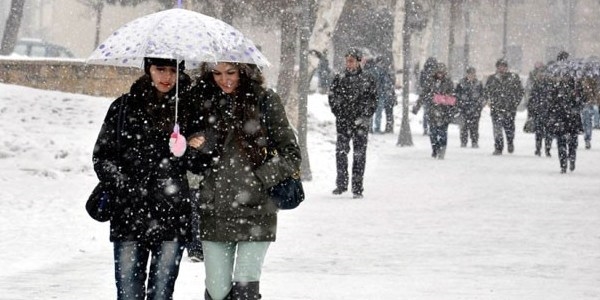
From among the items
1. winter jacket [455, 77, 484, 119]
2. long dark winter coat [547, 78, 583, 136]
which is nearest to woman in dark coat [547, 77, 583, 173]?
long dark winter coat [547, 78, 583, 136]

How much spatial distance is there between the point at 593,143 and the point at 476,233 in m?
17.2

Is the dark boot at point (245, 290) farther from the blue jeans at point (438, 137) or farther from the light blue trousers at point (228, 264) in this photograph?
the blue jeans at point (438, 137)

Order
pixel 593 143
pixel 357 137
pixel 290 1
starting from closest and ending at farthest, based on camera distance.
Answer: pixel 357 137 → pixel 290 1 → pixel 593 143

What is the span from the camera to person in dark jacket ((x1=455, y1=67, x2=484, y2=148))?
25328mm

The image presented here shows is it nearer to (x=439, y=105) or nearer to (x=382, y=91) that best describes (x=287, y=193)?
(x=439, y=105)

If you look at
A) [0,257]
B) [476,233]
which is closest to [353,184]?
[476,233]

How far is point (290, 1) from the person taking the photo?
2264 cm

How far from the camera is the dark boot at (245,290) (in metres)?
5.88

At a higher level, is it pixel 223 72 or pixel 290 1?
pixel 290 1

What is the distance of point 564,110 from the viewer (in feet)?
62.7

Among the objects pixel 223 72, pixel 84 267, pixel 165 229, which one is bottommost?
pixel 84 267

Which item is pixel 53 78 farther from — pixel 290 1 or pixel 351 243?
pixel 351 243

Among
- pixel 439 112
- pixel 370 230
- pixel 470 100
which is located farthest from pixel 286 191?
pixel 470 100

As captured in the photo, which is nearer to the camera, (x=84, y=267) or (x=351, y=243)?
(x=84, y=267)
